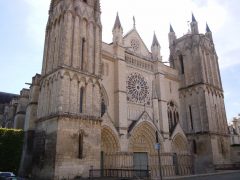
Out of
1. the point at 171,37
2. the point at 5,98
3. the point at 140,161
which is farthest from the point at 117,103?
the point at 5,98

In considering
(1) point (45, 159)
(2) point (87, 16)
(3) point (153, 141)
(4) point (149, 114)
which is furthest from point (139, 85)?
(1) point (45, 159)

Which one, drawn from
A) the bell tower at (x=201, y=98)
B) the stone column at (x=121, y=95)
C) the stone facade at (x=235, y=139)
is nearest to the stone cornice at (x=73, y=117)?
the stone column at (x=121, y=95)

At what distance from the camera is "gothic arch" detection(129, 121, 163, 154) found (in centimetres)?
2533

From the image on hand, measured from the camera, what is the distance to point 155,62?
30.5 metres

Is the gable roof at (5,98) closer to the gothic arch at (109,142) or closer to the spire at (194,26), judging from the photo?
the gothic arch at (109,142)

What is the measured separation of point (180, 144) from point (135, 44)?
13079mm

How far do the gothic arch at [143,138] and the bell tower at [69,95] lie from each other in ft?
19.6

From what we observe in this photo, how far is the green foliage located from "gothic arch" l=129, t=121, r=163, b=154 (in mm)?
10809

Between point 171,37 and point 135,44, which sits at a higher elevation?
point 171,37

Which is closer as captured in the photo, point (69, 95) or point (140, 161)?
point (69, 95)

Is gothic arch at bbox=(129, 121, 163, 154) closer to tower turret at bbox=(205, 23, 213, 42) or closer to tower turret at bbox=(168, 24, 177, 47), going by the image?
tower turret at bbox=(168, 24, 177, 47)

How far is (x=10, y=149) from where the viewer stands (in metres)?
23.2

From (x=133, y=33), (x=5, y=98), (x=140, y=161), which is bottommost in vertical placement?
(x=140, y=161)

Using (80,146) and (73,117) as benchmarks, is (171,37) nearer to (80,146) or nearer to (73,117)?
(73,117)
